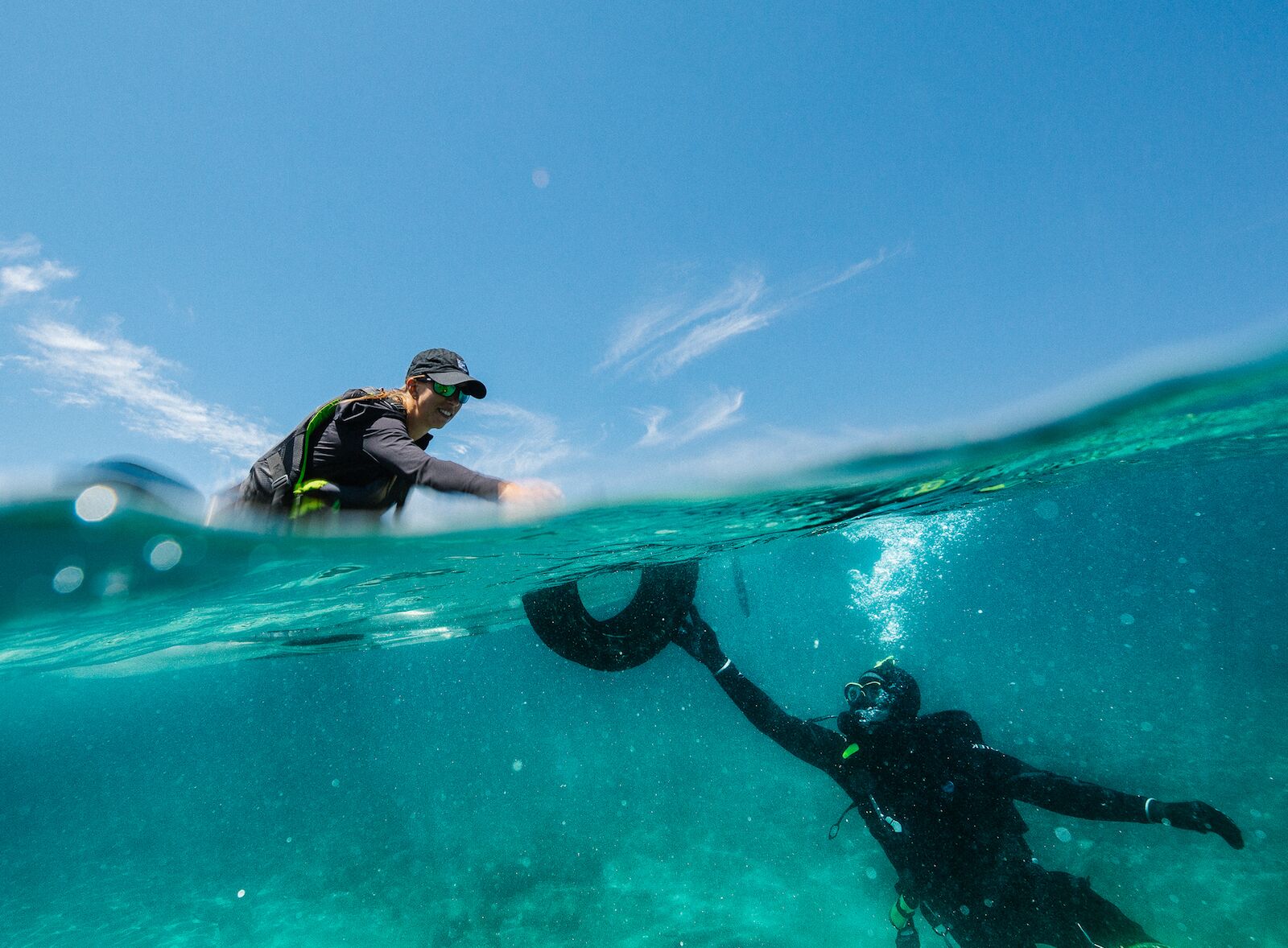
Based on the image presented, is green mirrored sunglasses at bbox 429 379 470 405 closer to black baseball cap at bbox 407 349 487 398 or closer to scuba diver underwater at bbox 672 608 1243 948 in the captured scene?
black baseball cap at bbox 407 349 487 398

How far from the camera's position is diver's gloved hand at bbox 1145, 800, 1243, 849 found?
5703 millimetres

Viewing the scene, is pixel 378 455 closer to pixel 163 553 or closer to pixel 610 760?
pixel 163 553

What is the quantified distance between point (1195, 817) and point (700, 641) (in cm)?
598

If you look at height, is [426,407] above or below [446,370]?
below

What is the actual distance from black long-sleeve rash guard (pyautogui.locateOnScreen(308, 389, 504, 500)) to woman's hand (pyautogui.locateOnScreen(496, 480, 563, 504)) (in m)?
0.04

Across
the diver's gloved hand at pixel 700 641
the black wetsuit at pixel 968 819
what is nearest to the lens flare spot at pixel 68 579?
the diver's gloved hand at pixel 700 641

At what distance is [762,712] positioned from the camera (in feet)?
27.6

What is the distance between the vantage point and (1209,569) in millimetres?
81750

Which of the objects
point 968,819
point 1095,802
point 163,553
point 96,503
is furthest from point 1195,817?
point 163,553

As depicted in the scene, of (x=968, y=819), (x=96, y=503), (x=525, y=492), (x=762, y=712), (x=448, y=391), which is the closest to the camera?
(x=525, y=492)

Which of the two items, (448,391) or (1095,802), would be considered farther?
(1095,802)

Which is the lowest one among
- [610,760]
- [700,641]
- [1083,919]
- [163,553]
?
[610,760]

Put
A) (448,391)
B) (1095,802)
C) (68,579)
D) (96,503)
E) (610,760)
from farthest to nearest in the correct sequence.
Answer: (610,760) < (68,579) < (1095,802) < (96,503) < (448,391)

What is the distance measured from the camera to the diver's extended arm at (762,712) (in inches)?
315
